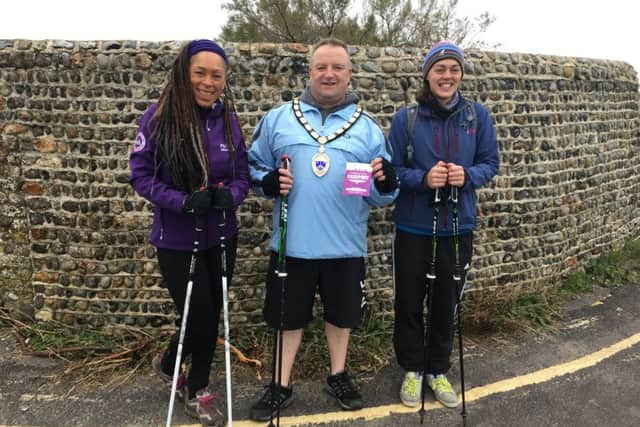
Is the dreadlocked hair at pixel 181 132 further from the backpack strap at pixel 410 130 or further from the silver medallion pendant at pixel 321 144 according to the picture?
the backpack strap at pixel 410 130

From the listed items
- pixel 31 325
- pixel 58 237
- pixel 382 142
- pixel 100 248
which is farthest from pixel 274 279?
pixel 31 325

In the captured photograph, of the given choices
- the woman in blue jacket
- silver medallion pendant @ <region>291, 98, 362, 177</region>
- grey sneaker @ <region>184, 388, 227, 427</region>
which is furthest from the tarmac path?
silver medallion pendant @ <region>291, 98, 362, 177</region>

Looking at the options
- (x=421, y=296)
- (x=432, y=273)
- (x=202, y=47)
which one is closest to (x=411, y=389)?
(x=421, y=296)

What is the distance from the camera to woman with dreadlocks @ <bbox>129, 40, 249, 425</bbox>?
2.89m

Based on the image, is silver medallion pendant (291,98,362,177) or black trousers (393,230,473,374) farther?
black trousers (393,230,473,374)

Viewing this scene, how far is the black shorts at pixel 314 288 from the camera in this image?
3268 mm

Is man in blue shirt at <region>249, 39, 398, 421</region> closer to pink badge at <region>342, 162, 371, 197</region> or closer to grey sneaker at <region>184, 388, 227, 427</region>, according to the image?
pink badge at <region>342, 162, 371, 197</region>

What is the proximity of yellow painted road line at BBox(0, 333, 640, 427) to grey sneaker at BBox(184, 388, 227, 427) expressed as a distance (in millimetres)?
136

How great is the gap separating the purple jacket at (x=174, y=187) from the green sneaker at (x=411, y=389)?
1.79m

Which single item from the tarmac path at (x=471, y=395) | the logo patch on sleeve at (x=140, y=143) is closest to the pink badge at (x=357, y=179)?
the logo patch on sleeve at (x=140, y=143)

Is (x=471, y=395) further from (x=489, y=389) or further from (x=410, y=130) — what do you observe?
(x=410, y=130)

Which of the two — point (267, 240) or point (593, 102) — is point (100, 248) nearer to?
point (267, 240)

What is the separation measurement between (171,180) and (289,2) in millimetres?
15305

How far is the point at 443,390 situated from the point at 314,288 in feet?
4.38
